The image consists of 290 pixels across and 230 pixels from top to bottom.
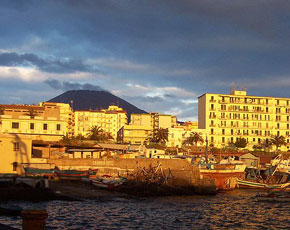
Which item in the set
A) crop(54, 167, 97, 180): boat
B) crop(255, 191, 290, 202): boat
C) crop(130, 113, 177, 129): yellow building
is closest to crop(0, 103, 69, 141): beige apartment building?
crop(54, 167, 97, 180): boat

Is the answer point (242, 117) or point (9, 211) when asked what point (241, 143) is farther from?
point (9, 211)

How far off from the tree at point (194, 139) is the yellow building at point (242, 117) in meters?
5.00

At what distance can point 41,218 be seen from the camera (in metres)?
13.6

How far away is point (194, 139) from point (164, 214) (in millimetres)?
94332

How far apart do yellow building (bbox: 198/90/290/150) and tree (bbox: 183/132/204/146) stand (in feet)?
16.4

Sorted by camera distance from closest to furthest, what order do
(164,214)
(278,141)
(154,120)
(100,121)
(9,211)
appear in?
(9,211)
(164,214)
(278,141)
(154,120)
(100,121)

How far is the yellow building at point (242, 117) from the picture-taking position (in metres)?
138

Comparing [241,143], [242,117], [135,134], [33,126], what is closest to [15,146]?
[33,126]

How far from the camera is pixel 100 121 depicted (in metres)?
174

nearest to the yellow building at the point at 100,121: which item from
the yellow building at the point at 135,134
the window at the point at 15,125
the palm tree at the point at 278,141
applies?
the yellow building at the point at 135,134

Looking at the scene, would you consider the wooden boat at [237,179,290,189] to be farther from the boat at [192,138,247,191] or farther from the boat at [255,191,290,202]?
the boat at [255,191,290,202]

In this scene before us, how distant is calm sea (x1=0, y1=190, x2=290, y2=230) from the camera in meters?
32.8

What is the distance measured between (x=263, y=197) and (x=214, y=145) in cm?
8699

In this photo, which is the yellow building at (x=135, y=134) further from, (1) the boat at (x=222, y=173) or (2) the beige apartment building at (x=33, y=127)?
(1) the boat at (x=222, y=173)
